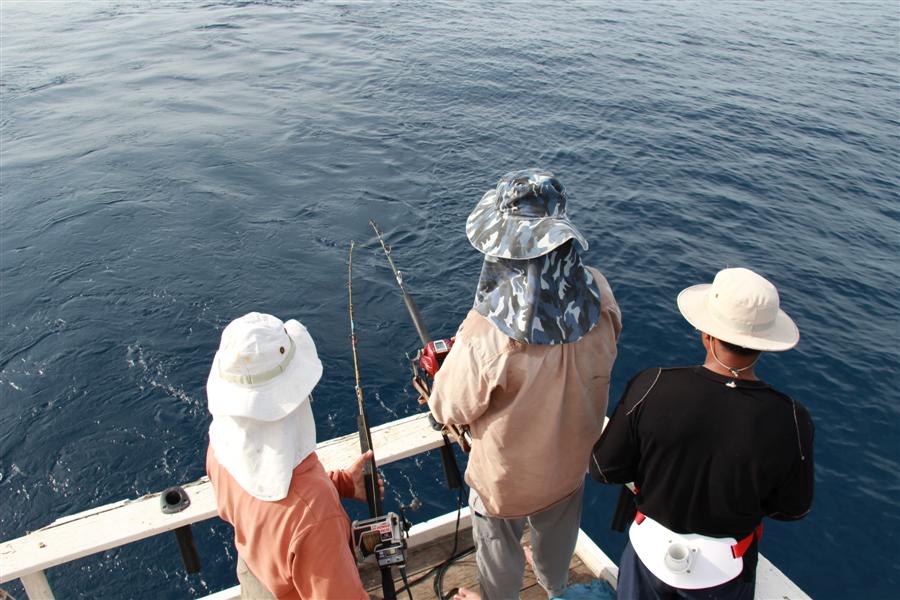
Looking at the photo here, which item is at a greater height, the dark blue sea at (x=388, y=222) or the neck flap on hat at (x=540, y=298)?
the neck flap on hat at (x=540, y=298)

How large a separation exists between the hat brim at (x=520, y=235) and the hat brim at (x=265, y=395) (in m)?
0.82

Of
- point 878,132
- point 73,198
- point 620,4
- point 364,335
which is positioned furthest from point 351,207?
point 620,4

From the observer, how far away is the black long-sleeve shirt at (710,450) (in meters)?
2.21

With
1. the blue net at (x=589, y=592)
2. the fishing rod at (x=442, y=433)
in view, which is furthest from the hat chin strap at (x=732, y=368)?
the blue net at (x=589, y=592)

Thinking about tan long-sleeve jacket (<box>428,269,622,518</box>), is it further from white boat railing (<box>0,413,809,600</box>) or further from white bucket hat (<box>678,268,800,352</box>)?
white boat railing (<box>0,413,809,600</box>)

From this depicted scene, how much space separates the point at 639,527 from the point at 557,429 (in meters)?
0.61

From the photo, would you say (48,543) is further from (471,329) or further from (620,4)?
(620,4)

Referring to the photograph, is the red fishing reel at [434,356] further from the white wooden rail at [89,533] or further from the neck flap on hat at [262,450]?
the neck flap on hat at [262,450]

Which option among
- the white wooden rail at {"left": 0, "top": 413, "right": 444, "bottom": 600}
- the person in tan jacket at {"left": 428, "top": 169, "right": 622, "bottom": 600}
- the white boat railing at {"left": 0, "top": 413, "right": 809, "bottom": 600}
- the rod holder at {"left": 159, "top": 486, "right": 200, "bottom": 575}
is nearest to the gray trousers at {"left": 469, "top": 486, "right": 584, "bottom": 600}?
the person in tan jacket at {"left": 428, "top": 169, "right": 622, "bottom": 600}

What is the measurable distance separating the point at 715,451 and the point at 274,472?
1.61 m

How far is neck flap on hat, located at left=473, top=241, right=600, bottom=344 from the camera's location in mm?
2316

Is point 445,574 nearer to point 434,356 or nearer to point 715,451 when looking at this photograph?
point 434,356

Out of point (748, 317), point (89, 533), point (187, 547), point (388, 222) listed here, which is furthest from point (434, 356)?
point (388, 222)

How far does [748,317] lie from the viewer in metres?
2.28
